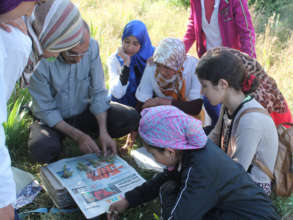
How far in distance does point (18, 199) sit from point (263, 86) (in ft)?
7.08

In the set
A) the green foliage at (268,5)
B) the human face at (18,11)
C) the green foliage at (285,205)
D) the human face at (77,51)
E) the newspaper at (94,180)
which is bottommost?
the green foliage at (285,205)

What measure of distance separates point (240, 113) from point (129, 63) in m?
1.64

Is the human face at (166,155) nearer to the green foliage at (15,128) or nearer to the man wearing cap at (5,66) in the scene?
the man wearing cap at (5,66)

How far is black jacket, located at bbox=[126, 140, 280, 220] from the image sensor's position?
4.75 feet

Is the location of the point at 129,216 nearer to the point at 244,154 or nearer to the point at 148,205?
the point at 148,205

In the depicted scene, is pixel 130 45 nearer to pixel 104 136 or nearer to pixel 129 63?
pixel 129 63

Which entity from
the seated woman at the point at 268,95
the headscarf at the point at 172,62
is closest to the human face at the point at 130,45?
the headscarf at the point at 172,62

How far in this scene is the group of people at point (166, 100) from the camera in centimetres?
145

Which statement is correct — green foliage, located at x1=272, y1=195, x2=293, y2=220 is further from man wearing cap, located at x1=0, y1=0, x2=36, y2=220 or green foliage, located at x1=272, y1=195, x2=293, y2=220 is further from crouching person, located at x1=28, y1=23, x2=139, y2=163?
man wearing cap, located at x1=0, y1=0, x2=36, y2=220

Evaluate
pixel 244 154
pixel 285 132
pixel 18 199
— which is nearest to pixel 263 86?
pixel 285 132

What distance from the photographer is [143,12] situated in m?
8.85

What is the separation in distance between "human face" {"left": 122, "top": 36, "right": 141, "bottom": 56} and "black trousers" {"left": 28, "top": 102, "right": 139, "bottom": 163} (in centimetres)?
72

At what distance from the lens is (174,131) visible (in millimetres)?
1449

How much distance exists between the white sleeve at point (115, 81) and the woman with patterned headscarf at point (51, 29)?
4.09 feet
